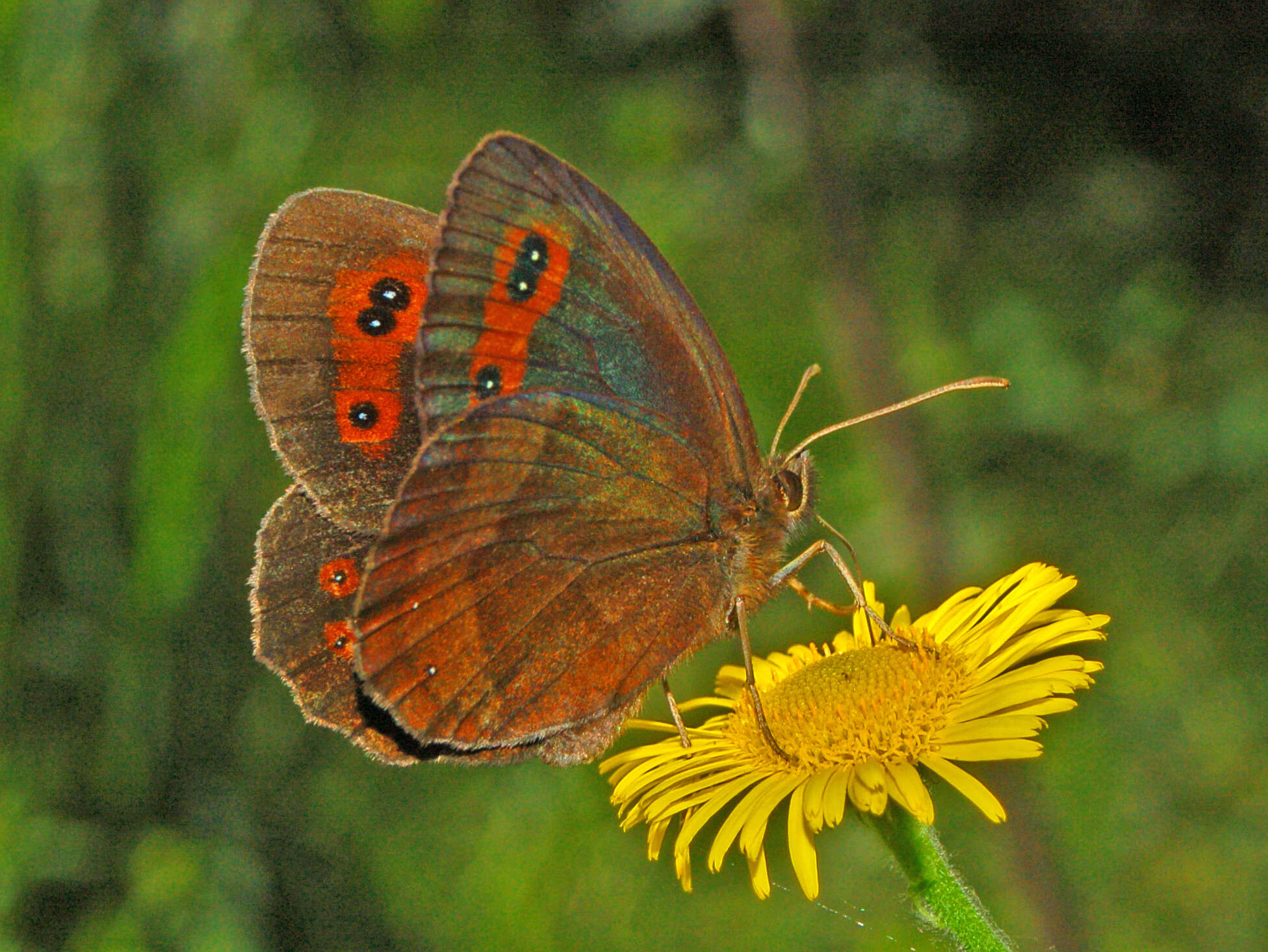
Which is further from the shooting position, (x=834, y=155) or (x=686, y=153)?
(x=686, y=153)

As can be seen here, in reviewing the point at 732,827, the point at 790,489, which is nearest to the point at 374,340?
the point at 790,489

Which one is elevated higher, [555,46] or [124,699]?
[555,46]

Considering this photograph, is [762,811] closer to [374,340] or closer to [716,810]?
[716,810]

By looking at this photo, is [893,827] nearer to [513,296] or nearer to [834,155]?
[513,296]

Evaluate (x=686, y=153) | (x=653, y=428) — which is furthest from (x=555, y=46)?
(x=653, y=428)

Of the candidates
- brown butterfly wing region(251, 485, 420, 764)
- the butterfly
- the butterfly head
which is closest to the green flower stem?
the butterfly
